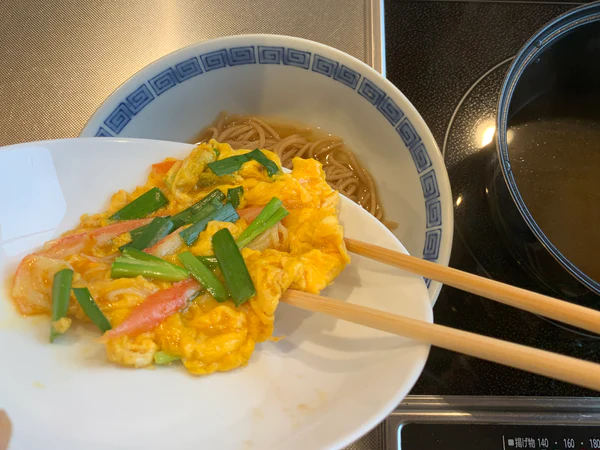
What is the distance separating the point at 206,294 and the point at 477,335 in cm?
70

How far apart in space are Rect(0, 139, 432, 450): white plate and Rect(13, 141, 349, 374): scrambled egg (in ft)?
0.22

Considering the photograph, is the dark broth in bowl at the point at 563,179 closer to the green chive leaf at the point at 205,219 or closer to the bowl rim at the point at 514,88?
the bowl rim at the point at 514,88

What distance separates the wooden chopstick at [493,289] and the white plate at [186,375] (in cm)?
7

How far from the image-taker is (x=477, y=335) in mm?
955

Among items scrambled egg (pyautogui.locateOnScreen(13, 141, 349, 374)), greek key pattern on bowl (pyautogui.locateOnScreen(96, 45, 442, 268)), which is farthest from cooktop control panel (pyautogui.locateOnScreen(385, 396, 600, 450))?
scrambled egg (pyautogui.locateOnScreen(13, 141, 349, 374))

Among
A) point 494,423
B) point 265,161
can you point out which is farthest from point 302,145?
point 494,423

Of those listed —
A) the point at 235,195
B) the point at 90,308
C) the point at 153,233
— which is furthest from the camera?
the point at 235,195

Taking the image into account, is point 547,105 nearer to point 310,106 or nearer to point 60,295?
point 310,106

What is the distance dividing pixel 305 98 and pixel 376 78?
386mm

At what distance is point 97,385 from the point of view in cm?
111

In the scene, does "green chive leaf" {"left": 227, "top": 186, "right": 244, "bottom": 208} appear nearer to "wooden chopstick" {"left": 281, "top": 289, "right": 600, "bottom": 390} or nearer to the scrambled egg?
the scrambled egg

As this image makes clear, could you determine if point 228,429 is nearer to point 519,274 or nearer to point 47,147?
point 47,147

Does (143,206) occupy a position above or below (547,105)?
below

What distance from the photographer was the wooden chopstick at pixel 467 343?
82cm
